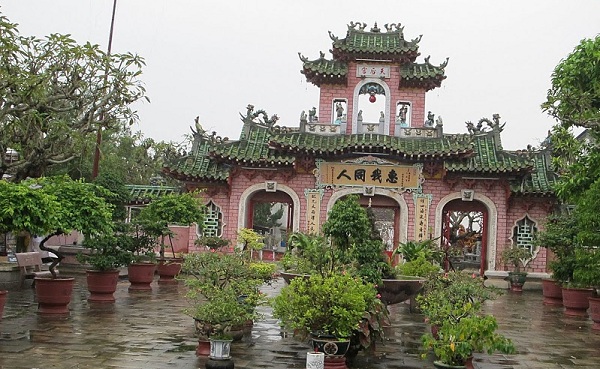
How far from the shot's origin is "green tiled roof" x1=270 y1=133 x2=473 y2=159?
2100 centimetres

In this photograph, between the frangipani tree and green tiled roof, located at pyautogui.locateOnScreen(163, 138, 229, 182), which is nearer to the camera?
the frangipani tree

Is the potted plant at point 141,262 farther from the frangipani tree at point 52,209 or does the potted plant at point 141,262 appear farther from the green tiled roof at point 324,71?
the green tiled roof at point 324,71

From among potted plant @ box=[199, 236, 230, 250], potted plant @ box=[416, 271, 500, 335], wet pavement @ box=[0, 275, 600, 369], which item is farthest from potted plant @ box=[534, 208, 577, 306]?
potted plant @ box=[199, 236, 230, 250]

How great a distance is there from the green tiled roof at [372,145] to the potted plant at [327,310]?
1338cm

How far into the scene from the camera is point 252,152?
72.8 feet

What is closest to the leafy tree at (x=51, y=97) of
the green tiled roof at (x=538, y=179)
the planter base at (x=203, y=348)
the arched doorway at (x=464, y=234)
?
the planter base at (x=203, y=348)

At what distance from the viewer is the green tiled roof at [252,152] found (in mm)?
21734

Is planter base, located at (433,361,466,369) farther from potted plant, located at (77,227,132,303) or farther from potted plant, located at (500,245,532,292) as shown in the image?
potted plant, located at (500,245,532,292)

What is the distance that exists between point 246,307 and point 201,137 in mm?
15013

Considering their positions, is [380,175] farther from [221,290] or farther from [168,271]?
[221,290]

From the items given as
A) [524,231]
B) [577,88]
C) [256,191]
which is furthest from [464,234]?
[577,88]

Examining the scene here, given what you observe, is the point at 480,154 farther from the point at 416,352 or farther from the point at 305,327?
the point at 305,327

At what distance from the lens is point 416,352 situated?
31.0 ft

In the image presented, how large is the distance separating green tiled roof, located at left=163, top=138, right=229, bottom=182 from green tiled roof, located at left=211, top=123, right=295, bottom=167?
49 cm
